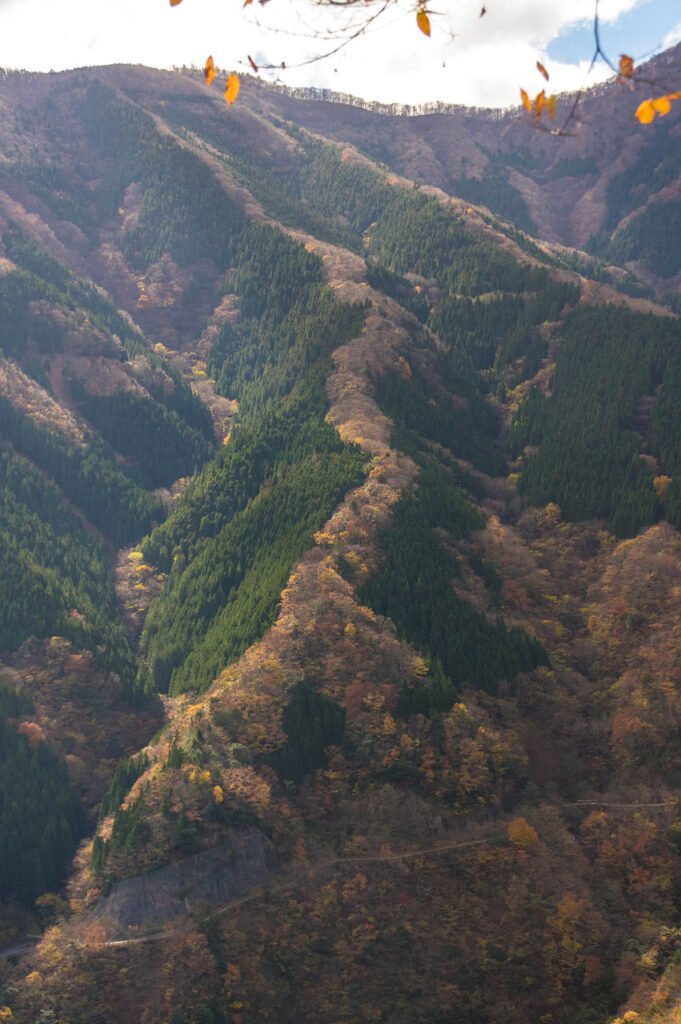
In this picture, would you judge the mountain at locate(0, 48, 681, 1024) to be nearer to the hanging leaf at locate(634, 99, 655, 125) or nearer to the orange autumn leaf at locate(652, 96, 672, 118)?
the hanging leaf at locate(634, 99, 655, 125)

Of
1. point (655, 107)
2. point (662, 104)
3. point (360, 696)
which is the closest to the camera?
point (662, 104)

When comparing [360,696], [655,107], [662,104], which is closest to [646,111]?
[655,107]

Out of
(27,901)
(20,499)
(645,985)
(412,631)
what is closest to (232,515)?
(20,499)

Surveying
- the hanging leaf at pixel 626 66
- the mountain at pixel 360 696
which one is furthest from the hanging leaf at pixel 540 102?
the mountain at pixel 360 696

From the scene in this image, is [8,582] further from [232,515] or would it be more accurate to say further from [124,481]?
[124,481]

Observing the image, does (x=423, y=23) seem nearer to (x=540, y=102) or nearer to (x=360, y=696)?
(x=540, y=102)

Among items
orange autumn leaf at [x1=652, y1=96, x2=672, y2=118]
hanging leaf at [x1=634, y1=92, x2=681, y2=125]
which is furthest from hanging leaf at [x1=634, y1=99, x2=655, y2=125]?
orange autumn leaf at [x1=652, y1=96, x2=672, y2=118]

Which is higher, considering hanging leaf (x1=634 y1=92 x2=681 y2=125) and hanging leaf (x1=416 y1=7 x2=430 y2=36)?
hanging leaf (x1=416 y1=7 x2=430 y2=36)

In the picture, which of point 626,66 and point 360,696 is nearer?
point 626,66

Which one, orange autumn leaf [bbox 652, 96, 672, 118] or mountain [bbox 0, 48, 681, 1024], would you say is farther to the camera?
mountain [bbox 0, 48, 681, 1024]
